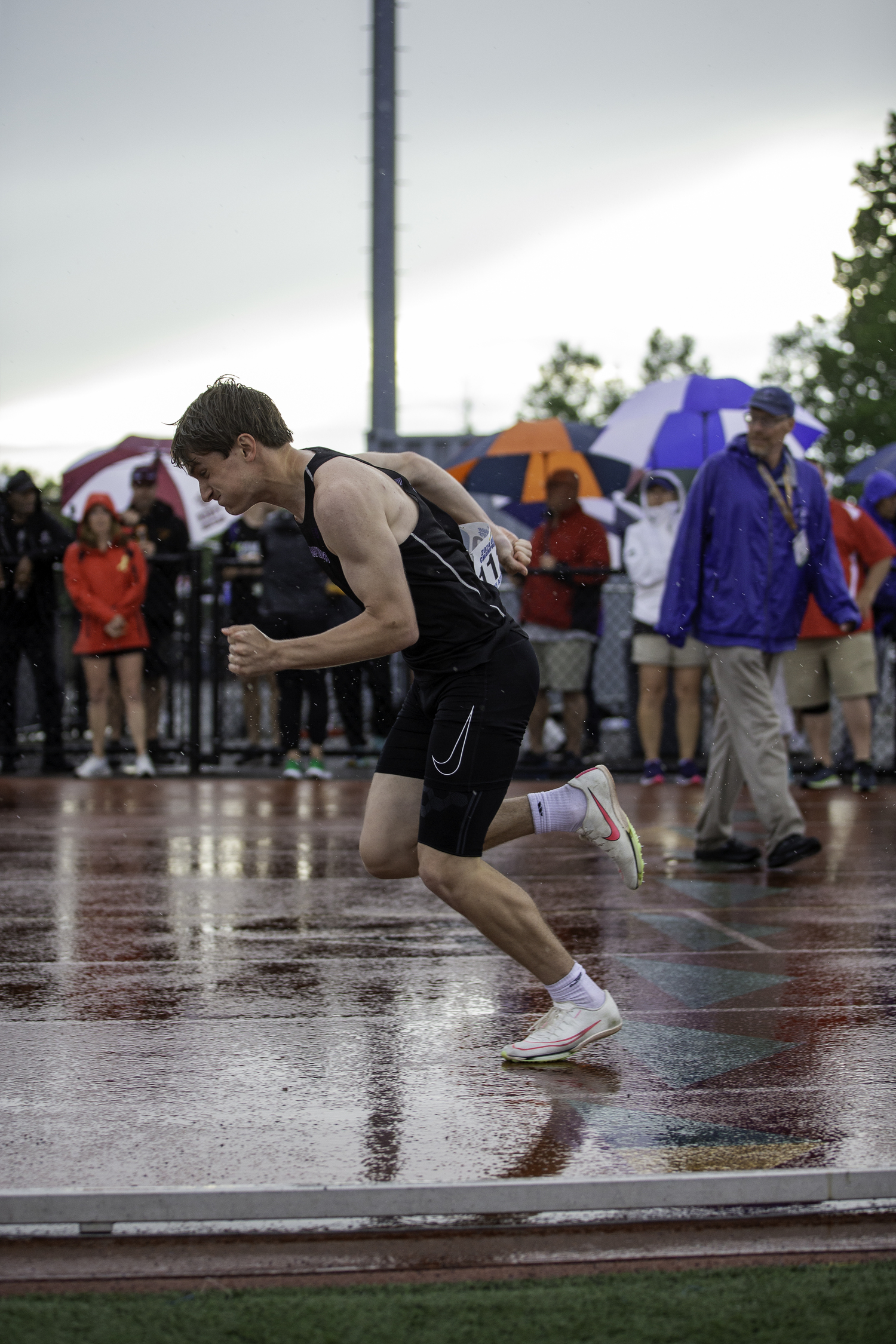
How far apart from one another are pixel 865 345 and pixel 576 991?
117ft

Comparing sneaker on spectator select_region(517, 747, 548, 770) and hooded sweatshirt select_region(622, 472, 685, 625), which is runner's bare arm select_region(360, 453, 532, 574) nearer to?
hooded sweatshirt select_region(622, 472, 685, 625)

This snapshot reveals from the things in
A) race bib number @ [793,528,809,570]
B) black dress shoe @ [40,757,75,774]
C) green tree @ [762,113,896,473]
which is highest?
green tree @ [762,113,896,473]

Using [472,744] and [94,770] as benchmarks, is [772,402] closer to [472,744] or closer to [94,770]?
[472,744]

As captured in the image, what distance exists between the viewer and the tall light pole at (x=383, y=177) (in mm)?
11750

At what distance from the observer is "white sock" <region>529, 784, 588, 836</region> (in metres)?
4.36

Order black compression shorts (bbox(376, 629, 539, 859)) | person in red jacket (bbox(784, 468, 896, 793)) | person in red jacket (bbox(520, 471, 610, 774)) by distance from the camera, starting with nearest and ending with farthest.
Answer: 1. black compression shorts (bbox(376, 629, 539, 859))
2. person in red jacket (bbox(784, 468, 896, 793))
3. person in red jacket (bbox(520, 471, 610, 774))

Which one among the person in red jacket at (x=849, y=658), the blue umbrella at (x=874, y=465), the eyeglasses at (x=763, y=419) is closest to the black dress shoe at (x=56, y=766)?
the person in red jacket at (x=849, y=658)

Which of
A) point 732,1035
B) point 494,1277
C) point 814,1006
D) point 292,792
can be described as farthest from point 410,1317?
point 292,792

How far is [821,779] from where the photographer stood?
36.9 ft

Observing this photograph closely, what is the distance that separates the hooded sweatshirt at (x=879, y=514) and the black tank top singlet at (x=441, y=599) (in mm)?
7884

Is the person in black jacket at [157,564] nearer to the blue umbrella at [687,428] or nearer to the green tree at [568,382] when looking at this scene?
the blue umbrella at [687,428]

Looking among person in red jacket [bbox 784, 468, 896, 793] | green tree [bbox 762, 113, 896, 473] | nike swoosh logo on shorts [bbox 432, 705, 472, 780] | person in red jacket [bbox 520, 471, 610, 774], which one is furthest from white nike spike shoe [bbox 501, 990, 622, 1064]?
green tree [bbox 762, 113, 896, 473]

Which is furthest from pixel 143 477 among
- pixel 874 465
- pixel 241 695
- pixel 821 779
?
pixel 874 465

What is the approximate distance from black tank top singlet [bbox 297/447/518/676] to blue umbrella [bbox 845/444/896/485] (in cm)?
1183
